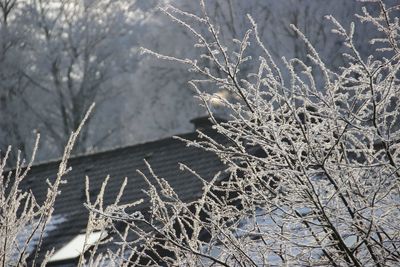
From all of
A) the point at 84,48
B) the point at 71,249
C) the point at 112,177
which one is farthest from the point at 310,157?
the point at 84,48

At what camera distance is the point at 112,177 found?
37.0 feet

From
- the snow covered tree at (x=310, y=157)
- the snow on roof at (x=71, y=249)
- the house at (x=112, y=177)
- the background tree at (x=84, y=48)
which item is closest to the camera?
the snow covered tree at (x=310, y=157)

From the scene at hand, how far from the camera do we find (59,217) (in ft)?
34.6

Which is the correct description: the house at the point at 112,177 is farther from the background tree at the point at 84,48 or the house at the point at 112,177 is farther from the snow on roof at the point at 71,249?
the background tree at the point at 84,48

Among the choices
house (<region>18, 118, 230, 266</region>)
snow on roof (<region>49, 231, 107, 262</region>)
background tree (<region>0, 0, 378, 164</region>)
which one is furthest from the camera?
background tree (<region>0, 0, 378, 164</region>)

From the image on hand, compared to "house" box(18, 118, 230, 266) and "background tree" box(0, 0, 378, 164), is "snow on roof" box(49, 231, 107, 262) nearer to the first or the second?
"house" box(18, 118, 230, 266)

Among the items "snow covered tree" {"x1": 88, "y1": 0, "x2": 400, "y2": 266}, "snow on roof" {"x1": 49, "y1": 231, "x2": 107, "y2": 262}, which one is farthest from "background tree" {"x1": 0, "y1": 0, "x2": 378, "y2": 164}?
"snow covered tree" {"x1": 88, "y1": 0, "x2": 400, "y2": 266}

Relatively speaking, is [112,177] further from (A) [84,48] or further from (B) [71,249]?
(A) [84,48]

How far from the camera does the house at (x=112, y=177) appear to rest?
380 inches

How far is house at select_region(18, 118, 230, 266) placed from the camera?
9.65 m

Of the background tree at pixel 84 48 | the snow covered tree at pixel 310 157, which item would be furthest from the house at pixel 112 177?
the background tree at pixel 84 48

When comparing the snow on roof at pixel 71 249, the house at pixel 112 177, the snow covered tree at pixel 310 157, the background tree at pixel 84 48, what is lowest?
the snow covered tree at pixel 310 157

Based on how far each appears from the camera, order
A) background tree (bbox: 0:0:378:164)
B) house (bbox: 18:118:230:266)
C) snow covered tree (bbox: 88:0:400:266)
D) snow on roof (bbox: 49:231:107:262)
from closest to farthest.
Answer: snow covered tree (bbox: 88:0:400:266)
snow on roof (bbox: 49:231:107:262)
house (bbox: 18:118:230:266)
background tree (bbox: 0:0:378:164)

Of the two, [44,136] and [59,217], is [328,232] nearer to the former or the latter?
[59,217]
